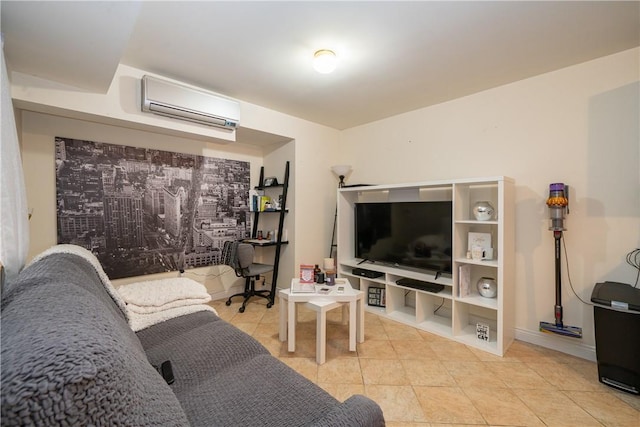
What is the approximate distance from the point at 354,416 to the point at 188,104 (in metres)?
2.73

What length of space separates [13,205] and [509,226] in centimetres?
324

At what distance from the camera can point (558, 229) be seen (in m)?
2.24

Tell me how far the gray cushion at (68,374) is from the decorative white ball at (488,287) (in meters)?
2.62

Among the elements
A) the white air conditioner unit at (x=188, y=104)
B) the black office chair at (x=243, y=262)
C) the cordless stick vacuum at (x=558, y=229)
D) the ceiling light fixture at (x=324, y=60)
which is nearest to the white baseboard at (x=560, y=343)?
the cordless stick vacuum at (x=558, y=229)

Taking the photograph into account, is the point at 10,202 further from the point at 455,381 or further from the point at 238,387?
the point at 455,381

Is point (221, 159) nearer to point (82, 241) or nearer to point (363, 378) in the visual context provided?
point (82, 241)

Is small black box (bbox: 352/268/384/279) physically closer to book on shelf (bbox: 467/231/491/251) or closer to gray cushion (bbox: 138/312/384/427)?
book on shelf (bbox: 467/231/491/251)

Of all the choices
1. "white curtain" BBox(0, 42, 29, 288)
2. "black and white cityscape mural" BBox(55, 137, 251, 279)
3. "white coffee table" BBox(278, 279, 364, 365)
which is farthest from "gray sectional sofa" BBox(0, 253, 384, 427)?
"black and white cityscape mural" BBox(55, 137, 251, 279)

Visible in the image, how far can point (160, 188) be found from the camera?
305 cm

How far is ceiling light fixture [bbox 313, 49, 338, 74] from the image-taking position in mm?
2074

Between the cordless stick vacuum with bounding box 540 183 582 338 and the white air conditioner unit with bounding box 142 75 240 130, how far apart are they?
2979 mm

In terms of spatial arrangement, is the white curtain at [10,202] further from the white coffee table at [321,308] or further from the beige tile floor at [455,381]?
the beige tile floor at [455,381]

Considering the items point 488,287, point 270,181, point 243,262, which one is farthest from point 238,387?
point 270,181

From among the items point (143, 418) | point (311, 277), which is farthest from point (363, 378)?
point (143, 418)
